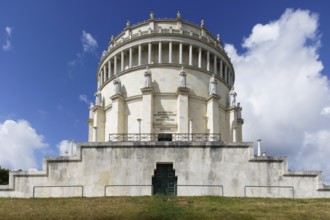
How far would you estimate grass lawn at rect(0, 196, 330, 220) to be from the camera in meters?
20.8

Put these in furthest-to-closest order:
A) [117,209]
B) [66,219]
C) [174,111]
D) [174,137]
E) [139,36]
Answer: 1. [139,36]
2. [174,111]
3. [174,137]
4. [117,209]
5. [66,219]

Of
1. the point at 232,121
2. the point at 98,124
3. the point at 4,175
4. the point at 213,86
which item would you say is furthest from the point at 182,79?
the point at 4,175

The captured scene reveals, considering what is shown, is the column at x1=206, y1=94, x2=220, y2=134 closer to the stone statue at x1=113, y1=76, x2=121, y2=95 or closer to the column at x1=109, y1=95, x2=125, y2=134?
the column at x1=109, y1=95, x2=125, y2=134

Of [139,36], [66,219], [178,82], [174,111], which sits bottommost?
[66,219]

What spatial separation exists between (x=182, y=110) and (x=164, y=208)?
20819 mm

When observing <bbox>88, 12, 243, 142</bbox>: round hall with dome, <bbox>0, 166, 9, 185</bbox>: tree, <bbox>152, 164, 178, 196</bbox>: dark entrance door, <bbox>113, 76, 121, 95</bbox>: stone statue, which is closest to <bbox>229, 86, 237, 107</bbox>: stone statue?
<bbox>88, 12, 243, 142</bbox>: round hall with dome

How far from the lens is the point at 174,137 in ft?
131

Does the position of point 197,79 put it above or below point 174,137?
above

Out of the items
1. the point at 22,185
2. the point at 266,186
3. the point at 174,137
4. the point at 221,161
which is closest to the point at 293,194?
the point at 266,186

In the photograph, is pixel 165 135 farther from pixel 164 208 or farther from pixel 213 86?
pixel 164 208

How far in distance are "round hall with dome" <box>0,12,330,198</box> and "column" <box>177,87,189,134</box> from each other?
0.38 feet

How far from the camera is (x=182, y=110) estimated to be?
4222 centimetres

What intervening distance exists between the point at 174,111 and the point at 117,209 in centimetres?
2209

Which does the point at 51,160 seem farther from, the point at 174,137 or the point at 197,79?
the point at 197,79
